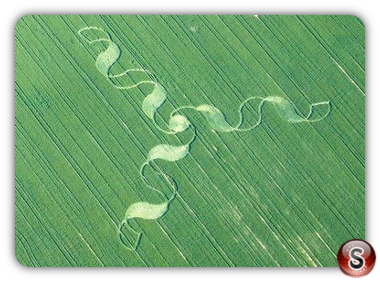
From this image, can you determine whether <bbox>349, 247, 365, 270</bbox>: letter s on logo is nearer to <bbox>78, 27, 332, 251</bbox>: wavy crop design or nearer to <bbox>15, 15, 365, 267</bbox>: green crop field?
<bbox>15, 15, 365, 267</bbox>: green crop field

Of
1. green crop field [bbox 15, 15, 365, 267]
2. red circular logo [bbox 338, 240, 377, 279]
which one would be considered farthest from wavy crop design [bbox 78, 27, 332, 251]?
red circular logo [bbox 338, 240, 377, 279]

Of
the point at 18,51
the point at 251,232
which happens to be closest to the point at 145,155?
the point at 251,232

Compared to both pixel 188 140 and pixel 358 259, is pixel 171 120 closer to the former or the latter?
pixel 188 140

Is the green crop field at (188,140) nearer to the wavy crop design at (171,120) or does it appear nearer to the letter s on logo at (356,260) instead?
the wavy crop design at (171,120)

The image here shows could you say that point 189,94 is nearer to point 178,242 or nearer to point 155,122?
point 155,122

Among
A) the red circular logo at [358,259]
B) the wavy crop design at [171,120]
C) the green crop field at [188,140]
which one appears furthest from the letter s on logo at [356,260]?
the wavy crop design at [171,120]

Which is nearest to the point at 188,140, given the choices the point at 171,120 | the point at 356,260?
the point at 171,120
